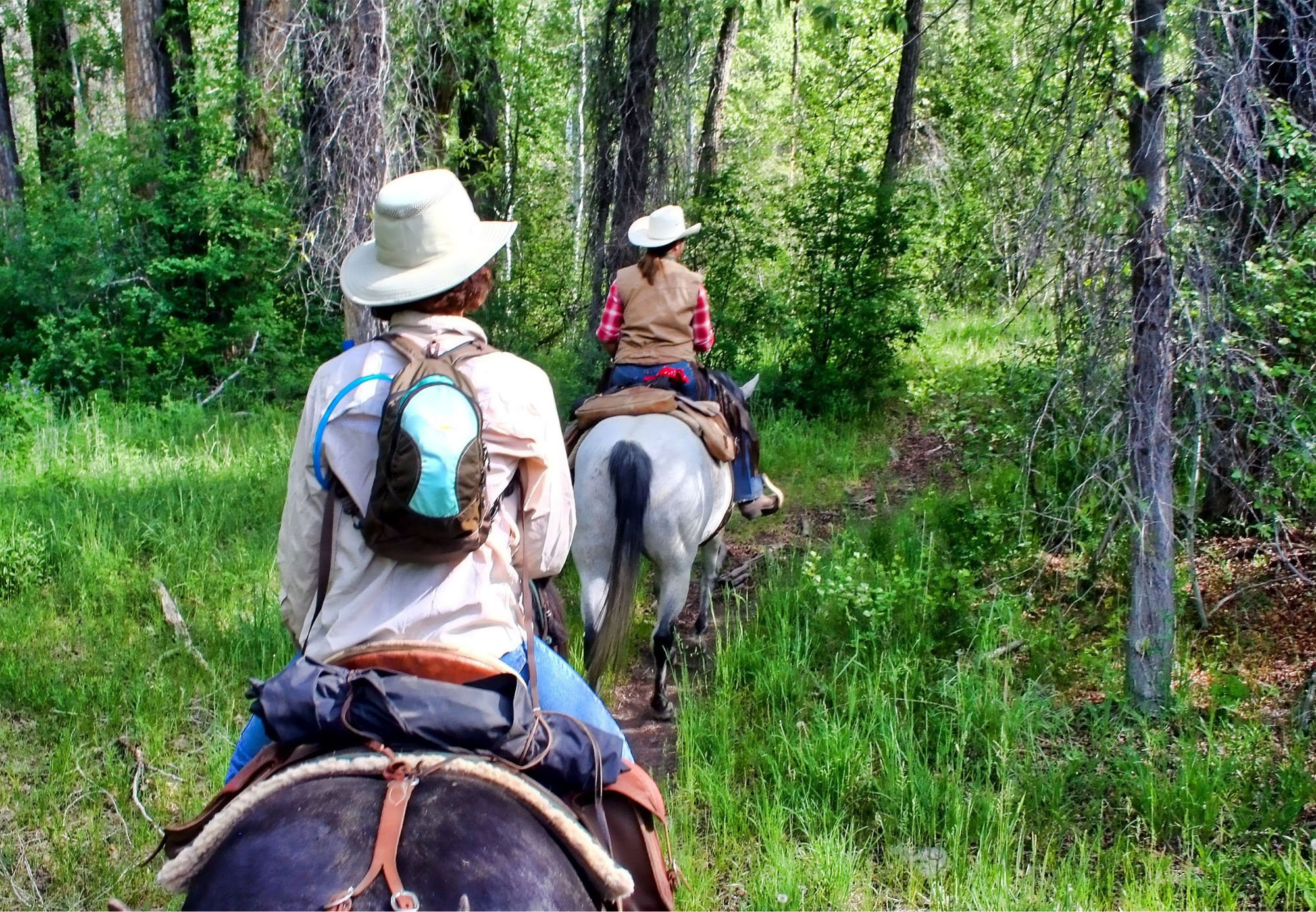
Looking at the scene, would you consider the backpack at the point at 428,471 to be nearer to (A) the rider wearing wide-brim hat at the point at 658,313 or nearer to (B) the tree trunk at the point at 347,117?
(A) the rider wearing wide-brim hat at the point at 658,313

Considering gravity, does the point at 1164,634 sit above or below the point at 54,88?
below

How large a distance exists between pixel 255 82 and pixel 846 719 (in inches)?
388

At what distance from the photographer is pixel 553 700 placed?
109 inches

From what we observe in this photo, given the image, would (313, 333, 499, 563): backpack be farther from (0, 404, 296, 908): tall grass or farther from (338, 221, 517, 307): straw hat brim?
(0, 404, 296, 908): tall grass

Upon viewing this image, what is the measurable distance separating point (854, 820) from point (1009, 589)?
2.06 meters

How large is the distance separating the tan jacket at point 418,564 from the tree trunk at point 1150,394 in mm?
2915

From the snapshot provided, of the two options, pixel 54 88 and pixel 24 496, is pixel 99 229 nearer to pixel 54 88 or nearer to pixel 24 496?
pixel 24 496

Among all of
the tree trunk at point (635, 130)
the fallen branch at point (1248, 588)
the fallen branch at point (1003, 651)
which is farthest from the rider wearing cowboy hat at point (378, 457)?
the tree trunk at point (635, 130)

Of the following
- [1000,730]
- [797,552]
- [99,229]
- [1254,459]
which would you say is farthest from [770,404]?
[99,229]

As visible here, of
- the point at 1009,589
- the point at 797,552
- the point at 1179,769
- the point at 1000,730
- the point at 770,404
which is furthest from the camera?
the point at 770,404

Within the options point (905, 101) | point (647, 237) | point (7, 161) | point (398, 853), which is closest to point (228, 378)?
point (7, 161)

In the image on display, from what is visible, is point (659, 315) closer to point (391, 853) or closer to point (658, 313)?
point (658, 313)

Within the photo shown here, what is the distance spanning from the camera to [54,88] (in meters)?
17.7

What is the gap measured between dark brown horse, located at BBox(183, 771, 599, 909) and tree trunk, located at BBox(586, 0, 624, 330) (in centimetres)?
929
